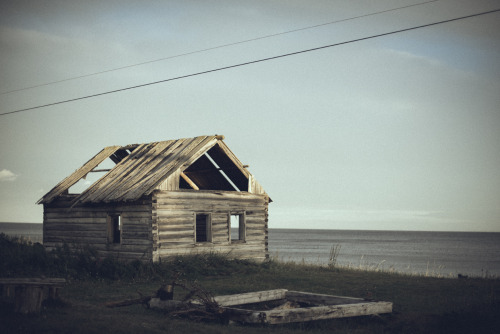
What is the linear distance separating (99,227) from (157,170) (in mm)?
3765

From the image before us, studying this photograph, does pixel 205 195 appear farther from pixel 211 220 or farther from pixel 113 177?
pixel 113 177

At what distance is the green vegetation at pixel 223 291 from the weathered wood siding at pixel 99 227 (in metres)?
1.45

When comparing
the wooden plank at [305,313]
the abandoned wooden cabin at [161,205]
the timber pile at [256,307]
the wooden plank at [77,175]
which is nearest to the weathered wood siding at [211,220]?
the abandoned wooden cabin at [161,205]

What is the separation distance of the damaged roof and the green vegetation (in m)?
2.97

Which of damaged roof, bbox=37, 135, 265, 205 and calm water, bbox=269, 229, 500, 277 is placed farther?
calm water, bbox=269, 229, 500, 277

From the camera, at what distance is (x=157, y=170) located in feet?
70.1

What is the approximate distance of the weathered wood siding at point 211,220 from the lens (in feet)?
66.7

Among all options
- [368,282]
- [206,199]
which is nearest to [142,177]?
[206,199]

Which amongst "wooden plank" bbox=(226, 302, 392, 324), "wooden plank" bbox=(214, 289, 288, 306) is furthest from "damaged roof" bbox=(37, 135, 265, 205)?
"wooden plank" bbox=(226, 302, 392, 324)

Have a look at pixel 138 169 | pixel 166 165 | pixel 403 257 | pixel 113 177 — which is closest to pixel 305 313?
pixel 166 165

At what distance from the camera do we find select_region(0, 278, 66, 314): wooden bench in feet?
34.6

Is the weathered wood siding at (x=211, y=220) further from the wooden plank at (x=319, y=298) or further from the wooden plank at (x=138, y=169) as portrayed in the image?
the wooden plank at (x=319, y=298)

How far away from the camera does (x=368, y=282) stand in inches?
725

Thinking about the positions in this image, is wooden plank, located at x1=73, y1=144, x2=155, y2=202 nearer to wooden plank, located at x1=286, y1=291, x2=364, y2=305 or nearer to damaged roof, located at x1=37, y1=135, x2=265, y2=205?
damaged roof, located at x1=37, y1=135, x2=265, y2=205
